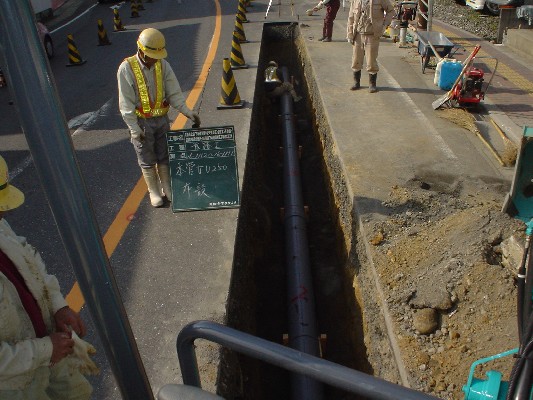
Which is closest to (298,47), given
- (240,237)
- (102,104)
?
(102,104)

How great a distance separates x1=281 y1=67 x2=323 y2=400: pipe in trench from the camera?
16.6ft

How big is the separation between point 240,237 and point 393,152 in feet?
8.79

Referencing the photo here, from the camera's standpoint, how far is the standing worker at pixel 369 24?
326 inches

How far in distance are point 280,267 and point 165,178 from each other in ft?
8.59

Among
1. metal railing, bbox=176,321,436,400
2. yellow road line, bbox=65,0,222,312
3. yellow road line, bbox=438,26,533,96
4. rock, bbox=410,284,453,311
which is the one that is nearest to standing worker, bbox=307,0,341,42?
yellow road line, bbox=438,26,533,96

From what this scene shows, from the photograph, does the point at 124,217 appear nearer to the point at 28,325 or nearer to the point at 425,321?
the point at 28,325

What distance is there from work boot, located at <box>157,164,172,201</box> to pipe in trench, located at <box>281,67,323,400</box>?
1.93 m

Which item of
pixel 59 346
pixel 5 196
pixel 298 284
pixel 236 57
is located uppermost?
pixel 5 196

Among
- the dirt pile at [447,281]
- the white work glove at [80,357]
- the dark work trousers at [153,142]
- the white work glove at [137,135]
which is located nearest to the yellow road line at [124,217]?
the white work glove at [80,357]

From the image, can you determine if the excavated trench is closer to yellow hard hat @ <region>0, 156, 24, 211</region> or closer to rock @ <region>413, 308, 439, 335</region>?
rock @ <region>413, 308, 439, 335</region>

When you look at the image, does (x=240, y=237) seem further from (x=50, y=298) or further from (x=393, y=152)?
(x=50, y=298)

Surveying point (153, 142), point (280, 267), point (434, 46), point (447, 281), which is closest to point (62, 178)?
point (447, 281)

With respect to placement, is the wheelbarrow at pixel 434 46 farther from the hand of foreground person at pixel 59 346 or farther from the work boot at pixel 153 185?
the hand of foreground person at pixel 59 346

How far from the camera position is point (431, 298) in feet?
14.2
